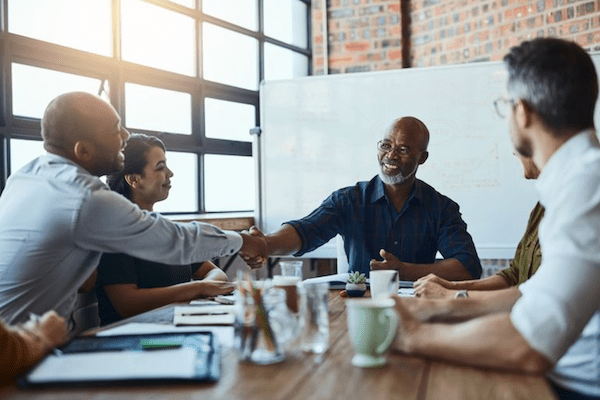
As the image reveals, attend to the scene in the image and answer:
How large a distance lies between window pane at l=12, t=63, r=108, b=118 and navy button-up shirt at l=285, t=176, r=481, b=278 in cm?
147

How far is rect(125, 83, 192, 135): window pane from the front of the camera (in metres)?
3.74

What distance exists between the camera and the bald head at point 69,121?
70.7 inches

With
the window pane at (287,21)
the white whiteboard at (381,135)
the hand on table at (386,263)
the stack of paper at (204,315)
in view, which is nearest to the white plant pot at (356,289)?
the hand on table at (386,263)

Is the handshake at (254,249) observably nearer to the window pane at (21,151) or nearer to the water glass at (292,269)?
the water glass at (292,269)

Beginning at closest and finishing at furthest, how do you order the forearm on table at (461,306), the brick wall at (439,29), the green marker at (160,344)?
the green marker at (160,344), the forearm on table at (461,306), the brick wall at (439,29)

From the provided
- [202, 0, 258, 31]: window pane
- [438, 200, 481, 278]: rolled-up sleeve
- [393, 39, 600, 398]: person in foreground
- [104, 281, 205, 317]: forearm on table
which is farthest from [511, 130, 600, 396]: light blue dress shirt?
[202, 0, 258, 31]: window pane

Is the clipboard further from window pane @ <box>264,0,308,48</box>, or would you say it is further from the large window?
window pane @ <box>264,0,308,48</box>

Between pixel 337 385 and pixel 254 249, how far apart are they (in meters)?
1.32

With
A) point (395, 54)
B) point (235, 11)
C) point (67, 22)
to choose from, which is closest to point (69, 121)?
point (67, 22)

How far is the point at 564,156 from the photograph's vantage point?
1.12 m

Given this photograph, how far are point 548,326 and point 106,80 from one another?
122 inches

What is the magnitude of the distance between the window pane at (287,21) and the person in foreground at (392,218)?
7.90ft

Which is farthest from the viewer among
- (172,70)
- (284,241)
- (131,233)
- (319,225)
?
(172,70)

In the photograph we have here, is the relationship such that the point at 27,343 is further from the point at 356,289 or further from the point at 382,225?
the point at 382,225
